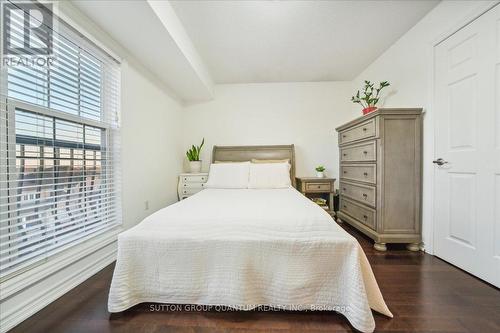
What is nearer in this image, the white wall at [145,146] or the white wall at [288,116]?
the white wall at [145,146]

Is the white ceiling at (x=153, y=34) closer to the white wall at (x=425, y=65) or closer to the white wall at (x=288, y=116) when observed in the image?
the white wall at (x=288, y=116)

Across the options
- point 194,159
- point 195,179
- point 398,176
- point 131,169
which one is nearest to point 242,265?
point 131,169

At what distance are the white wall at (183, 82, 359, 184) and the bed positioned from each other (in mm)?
2407

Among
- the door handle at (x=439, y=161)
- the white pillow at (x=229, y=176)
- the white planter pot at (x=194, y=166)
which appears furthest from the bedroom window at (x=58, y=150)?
the door handle at (x=439, y=161)

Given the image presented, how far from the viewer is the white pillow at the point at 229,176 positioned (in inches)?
108

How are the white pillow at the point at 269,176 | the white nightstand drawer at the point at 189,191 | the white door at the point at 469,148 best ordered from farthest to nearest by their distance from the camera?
the white nightstand drawer at the point at 189,191
the white pillow at the point at 269,176
the white door at the point at 469,148

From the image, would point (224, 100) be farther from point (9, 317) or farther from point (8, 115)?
point (9, 317)

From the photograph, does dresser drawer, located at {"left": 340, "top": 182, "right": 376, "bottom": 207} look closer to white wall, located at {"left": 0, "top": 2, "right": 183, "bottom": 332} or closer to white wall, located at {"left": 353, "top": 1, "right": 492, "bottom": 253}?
white wall, located at {"left": 353, "top": 1, "right": 492, "bottom": 253}

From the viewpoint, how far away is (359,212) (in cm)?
240

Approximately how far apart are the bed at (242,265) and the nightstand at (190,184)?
6.32ft

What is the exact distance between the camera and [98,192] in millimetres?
1778

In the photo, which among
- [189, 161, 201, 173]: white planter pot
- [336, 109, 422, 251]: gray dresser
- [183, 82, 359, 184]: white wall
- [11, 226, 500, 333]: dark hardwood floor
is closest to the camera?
[11, 226, 500, 333]: dark hardwood floor

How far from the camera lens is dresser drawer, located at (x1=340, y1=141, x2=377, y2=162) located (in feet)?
6.95

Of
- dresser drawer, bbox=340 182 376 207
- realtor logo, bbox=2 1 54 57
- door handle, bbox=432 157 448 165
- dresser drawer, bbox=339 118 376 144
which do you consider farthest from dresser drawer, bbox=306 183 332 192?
realtor logo, bbox=2 1 54 57
